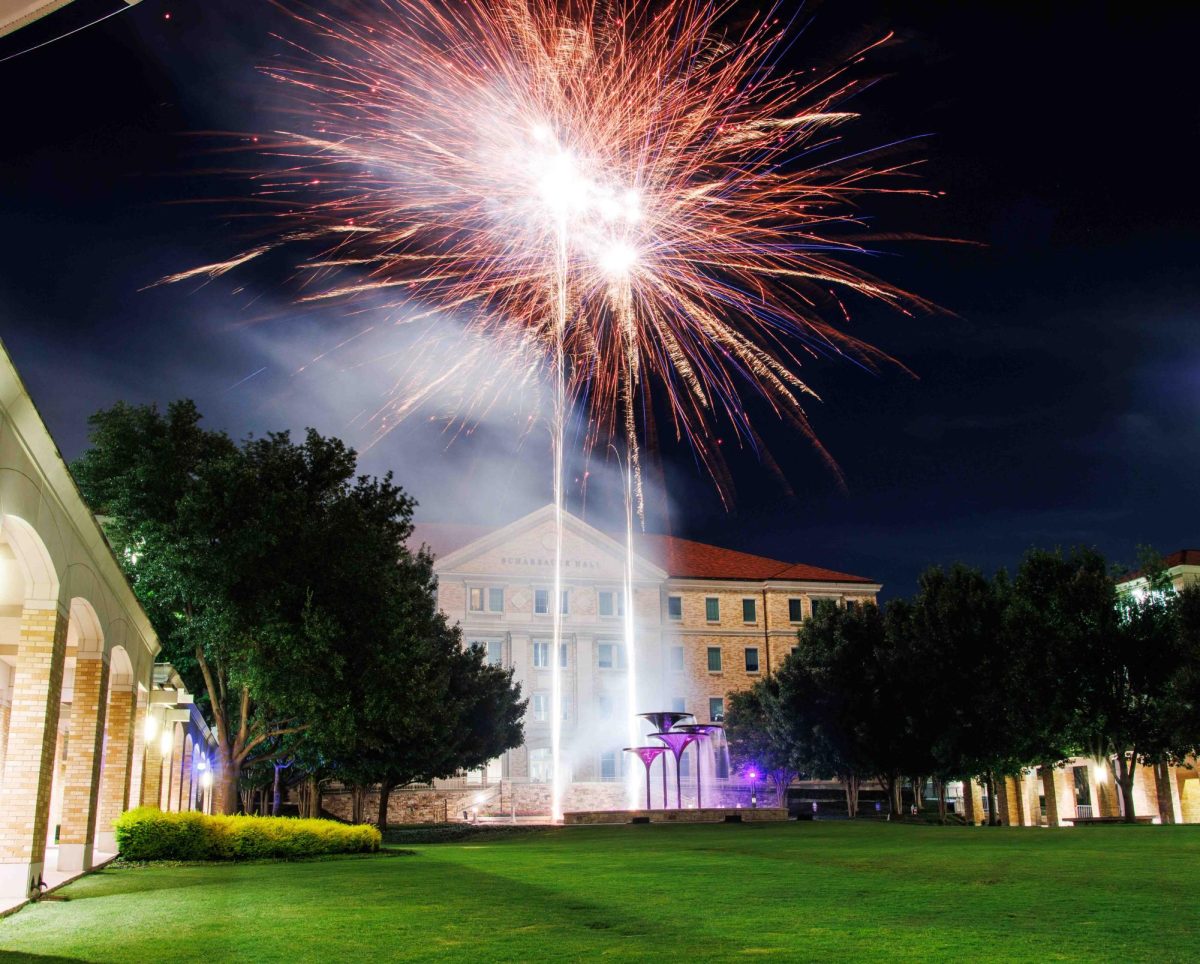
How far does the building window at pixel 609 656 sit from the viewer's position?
66625 millimetres

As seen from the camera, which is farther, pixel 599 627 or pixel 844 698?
pixel 599 627

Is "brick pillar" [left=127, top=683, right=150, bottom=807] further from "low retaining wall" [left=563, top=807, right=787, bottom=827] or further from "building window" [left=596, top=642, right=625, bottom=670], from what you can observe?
"building window" [left=596, top=642, right=625, bottom=670]

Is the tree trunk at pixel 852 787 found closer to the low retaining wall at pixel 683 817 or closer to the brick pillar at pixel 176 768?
the low retaining wall at pixel 683 817

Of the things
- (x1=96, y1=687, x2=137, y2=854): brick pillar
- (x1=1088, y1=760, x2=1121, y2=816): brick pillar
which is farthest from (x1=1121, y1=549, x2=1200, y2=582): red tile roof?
(x1=96, y1=687, x2=137, y2=854): brick pillar

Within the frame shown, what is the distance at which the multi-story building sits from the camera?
63.1 meters

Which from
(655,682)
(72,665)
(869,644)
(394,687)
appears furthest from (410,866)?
(655,682)

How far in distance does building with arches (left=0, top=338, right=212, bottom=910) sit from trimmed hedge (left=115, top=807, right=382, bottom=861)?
1.29 meters

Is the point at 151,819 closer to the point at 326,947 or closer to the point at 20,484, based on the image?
the point at 20,484

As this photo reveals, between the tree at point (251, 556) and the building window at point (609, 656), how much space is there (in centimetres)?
3947

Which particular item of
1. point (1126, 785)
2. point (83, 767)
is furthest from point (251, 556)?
point (1126, 785)

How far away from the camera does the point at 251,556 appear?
80.0 feet

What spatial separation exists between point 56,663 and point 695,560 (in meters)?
61.8

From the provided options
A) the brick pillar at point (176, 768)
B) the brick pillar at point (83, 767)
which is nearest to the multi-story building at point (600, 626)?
the brick pillar at point (176, 768)

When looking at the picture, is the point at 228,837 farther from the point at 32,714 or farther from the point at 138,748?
the point at 32,714
